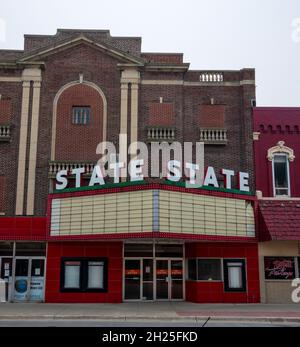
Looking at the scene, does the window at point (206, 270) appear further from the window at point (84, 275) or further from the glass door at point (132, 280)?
the window at point (84, 275)

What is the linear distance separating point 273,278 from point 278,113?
859 cm

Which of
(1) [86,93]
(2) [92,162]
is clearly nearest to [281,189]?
(2) [92,162]

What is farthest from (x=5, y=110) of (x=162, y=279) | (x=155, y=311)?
(x=155, y=311)

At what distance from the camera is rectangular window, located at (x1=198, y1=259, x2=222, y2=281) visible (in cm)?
2269

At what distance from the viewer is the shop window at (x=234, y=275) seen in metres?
22.7

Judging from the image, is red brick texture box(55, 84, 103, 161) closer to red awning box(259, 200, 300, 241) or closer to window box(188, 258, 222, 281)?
window box(188, 258, 222, 281)

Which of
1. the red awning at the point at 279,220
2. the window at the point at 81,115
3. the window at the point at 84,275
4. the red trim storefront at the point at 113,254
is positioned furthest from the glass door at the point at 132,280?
the window at the point at 81,115

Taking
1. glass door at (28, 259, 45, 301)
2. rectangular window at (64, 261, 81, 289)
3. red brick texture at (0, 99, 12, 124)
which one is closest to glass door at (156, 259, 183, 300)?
rectangular window at (64, 261, 81, 289)

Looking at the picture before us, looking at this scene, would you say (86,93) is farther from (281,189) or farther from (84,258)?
(281,189)

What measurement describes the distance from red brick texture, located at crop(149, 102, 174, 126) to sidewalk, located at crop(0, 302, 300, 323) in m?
9.39

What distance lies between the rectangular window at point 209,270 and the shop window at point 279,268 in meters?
2.33

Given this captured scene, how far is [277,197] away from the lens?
24312 mm

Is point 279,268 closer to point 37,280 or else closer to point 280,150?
point 280,150

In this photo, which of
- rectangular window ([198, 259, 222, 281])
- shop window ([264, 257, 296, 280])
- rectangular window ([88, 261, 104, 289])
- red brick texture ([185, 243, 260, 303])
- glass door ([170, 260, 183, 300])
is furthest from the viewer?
glass door ([170, 260, 183, 300])
